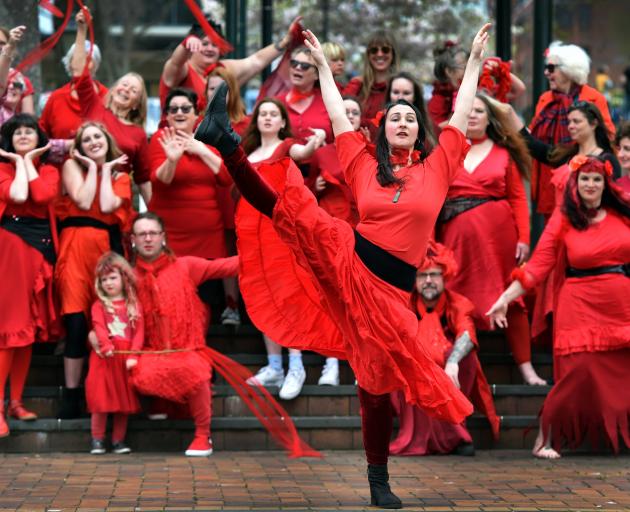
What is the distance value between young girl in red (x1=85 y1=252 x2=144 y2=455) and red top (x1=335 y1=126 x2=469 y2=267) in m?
2.62

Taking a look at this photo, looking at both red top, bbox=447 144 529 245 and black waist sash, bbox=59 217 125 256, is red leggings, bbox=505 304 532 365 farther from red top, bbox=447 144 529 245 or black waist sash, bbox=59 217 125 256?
black waist sash, bbox=59 217 125 256

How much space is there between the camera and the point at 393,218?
7.53m

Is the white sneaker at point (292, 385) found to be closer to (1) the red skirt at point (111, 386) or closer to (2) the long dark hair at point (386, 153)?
(1) the red skirt at point (111, 386)

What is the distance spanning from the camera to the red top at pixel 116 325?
32.0 ft

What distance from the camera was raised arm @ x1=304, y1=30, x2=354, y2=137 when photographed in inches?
301

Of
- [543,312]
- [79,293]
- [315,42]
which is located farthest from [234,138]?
[543,312]

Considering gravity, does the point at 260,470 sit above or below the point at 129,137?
below

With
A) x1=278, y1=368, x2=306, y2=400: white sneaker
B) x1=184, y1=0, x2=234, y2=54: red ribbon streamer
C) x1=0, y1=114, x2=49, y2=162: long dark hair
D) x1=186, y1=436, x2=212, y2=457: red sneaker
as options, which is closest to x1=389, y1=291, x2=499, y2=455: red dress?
x1=278, y1=368, x2=306, y2=400: white sneaker

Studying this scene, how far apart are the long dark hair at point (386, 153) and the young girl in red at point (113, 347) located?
263cm

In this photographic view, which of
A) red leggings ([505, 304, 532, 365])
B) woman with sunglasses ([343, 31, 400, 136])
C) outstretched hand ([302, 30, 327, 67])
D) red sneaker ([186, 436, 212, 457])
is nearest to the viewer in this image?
outstretched hand ([302, 30, 327, 67])

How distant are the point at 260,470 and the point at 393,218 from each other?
2.34 m

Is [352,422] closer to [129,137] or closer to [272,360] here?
[272,360]

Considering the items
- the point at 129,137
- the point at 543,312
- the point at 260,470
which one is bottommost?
the point at 260,470

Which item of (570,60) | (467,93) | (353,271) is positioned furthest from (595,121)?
(353,271)
